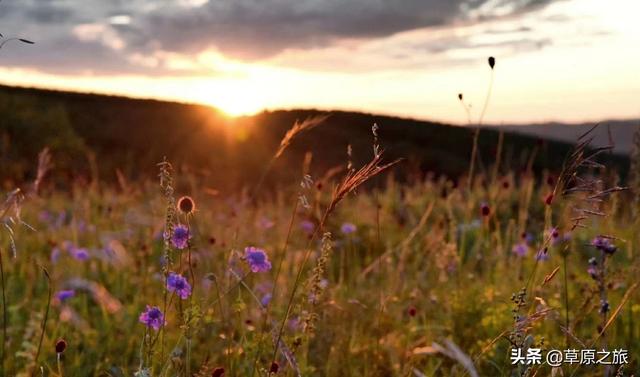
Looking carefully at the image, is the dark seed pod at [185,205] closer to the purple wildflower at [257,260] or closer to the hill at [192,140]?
the purple wildflower at [257,260]

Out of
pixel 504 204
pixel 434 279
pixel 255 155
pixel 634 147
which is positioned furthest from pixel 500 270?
pixel 255 155

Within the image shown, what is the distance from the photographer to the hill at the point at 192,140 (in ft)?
69.3

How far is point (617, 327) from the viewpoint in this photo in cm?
336

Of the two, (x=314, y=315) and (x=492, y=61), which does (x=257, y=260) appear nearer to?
(x=314, y=315)

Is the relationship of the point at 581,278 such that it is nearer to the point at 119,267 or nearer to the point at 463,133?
the point at 119,267

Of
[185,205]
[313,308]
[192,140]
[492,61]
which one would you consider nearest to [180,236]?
[185,205]

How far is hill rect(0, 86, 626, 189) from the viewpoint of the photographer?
69.3 ft

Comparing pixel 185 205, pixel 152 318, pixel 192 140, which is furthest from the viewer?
pixel 192 140

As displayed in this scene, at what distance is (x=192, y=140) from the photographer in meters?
33.9

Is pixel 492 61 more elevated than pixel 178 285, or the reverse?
pixel 492 61

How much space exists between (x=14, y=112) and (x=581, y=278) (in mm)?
→ 21881

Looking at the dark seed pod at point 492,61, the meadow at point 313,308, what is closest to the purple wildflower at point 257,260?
the meadow at point 313,308

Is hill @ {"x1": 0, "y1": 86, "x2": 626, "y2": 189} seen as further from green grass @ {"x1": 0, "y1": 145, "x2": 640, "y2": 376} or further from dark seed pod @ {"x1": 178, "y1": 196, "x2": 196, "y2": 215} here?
dark seed pod @ {"x1": 178, "y1": 196, "x2": 196, "y2": 215}

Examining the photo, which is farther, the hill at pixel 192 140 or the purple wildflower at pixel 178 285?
the hill at pixel 192 140
